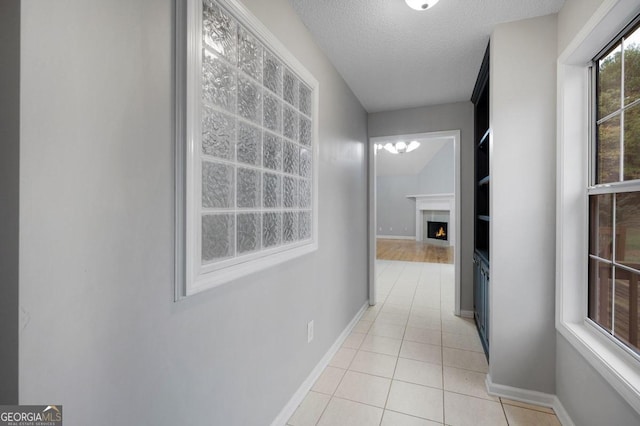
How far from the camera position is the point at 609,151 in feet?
4.69

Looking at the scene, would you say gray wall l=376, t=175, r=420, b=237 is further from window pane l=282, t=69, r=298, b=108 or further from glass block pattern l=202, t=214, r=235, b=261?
glass block pattern l=202, t=214, r=235, b=261

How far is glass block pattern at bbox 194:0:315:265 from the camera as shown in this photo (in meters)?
1.07

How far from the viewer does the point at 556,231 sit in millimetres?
1727

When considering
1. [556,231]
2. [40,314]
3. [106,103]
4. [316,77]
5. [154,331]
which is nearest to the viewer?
[40,314]

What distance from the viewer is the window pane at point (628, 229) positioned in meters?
1.23

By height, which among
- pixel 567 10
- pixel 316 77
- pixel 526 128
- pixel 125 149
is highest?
pixel 567 10

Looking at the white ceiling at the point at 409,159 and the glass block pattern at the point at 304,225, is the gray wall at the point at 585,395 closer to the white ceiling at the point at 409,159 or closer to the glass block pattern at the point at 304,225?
the glass block pattern at the point at 304,225

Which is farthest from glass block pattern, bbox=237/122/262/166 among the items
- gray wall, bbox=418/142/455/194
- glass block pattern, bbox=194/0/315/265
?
gray wall, bbox=418/142/455/194

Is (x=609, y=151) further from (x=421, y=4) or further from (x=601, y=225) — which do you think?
(x=421, y=4)

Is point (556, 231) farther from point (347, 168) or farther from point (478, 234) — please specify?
point (347, 168)

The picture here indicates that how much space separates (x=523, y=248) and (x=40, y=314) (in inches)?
89.2

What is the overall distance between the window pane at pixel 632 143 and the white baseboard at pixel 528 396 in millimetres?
1379

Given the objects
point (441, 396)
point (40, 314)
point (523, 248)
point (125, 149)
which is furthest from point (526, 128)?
point (40, 314)
